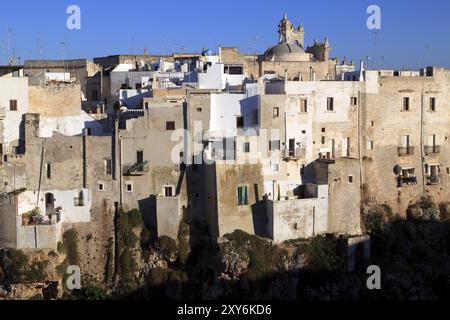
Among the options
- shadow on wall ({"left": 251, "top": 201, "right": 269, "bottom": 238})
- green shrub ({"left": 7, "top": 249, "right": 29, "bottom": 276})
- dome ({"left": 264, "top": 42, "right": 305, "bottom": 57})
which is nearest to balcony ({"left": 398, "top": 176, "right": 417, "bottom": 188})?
shadow on wall ({"left": 251, "top": 201, "right": 269, "bottom": 238})

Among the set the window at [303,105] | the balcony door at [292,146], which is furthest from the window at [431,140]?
the balcony door at [292,146]

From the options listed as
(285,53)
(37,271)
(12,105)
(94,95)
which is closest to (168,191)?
(37,271)

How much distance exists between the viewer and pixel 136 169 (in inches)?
1131

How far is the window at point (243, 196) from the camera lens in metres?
28.4

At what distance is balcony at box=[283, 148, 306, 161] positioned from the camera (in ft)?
97.2

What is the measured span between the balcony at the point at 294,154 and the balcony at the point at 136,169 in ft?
18.9

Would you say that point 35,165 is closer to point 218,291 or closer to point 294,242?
point 218,291

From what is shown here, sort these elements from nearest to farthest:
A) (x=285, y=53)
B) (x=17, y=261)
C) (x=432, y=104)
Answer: (x=17, y=261) → (x=432, y=104) → (x=285, y=53)

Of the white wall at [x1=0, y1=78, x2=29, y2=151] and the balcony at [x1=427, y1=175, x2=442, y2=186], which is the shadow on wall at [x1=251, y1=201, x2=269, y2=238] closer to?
the balcony at [x1=427, y1=175, x2=442, y2=186]

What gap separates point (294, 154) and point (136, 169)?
6640mm

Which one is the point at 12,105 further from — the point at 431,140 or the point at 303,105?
the point at 431,140

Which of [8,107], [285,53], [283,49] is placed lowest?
[8,107]
